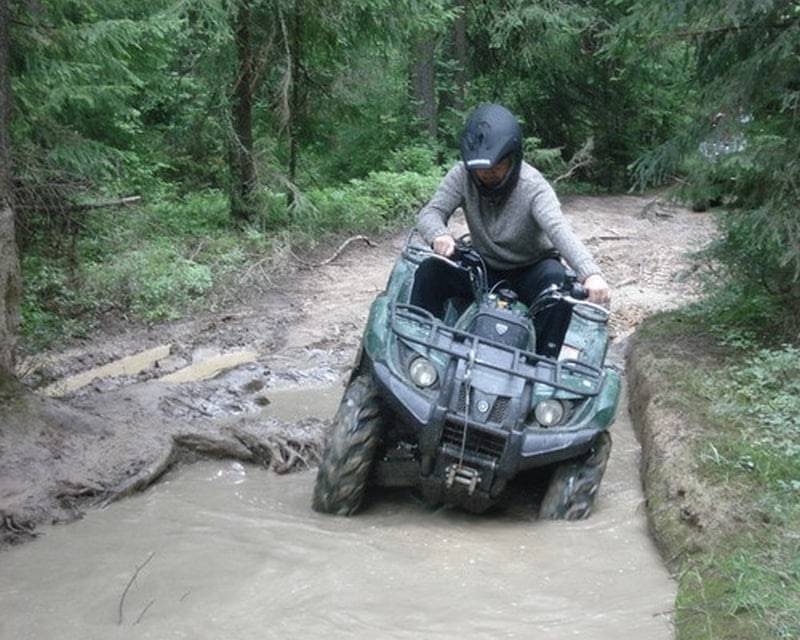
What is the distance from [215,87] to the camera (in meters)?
14.0

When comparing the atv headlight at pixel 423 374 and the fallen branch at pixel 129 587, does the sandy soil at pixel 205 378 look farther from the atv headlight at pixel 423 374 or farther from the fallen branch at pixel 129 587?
the atv headlight at pixel 423 374

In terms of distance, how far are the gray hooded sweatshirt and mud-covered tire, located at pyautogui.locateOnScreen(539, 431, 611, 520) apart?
1237 mm

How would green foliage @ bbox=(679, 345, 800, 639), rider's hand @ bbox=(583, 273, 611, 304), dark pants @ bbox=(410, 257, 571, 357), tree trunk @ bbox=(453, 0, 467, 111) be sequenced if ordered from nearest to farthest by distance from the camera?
green foliage @ bbox=(679, 345, 800, 639) < rider's hand @ bbox=(583, 273, 611, 304) < dark pants @ bbox=(410, 257, 571, 357) < tree trunk @ bbox=(453, 0, 467, 111)

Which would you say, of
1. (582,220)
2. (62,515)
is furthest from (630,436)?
(582,220)

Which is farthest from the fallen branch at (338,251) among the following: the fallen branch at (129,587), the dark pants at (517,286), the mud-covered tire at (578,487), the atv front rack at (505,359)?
the fallen branch at (129,587)

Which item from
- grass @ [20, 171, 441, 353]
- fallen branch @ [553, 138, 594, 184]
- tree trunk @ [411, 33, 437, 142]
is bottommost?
grass @ [20, 171, 441, 353]

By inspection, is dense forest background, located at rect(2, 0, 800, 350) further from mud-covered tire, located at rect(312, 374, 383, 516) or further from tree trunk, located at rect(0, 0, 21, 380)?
mud-covered tire, located at rect(312, 374, 383, 516)

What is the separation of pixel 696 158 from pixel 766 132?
0.59m

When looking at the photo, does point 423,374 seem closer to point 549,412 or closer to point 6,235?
point 549,412

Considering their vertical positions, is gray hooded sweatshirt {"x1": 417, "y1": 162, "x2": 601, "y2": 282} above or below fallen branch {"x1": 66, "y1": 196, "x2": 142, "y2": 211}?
above

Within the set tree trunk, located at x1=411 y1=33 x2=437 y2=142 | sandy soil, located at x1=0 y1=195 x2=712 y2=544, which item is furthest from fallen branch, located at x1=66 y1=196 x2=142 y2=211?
tree trunk, located at x1=411 y1=33 x2=437 y2=142

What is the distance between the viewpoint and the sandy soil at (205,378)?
5.66 metres

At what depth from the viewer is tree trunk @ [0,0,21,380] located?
609 cm

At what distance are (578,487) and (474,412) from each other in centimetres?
80
